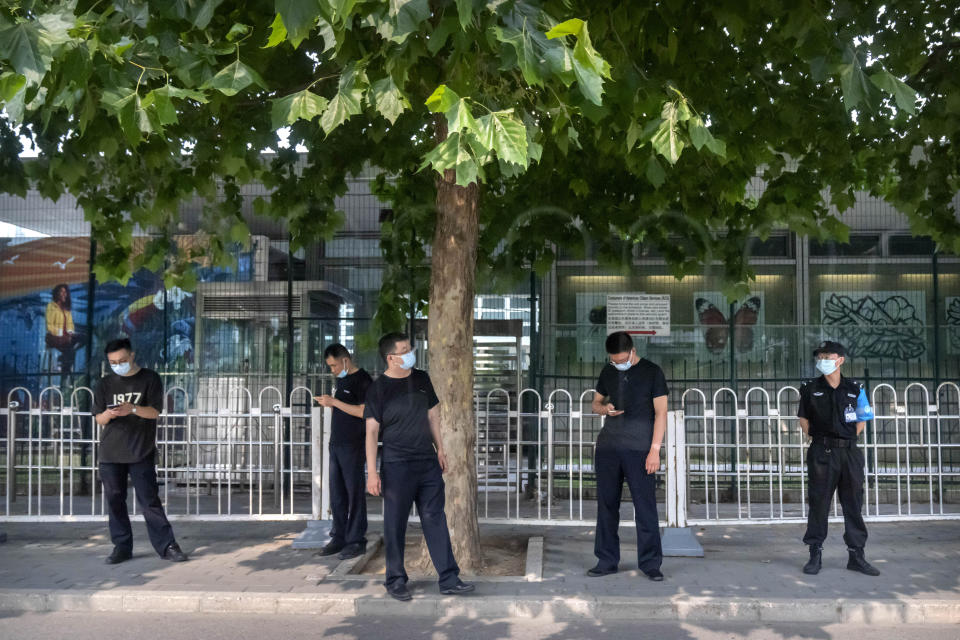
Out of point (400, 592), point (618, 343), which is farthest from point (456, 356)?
point (400, 592)

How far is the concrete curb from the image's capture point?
22.0ft

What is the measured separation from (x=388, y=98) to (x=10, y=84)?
76.3 inches

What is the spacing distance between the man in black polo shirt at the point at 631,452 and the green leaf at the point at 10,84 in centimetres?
462

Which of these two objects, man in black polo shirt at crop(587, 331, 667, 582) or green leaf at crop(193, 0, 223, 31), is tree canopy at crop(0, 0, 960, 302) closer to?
green leaf at crop(193, 0, 223, 31)

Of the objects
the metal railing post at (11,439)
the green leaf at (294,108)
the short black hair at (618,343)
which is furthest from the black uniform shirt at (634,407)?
the metal railing post at (11,439)

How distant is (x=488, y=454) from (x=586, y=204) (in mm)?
2912

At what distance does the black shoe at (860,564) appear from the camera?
25.2 ft

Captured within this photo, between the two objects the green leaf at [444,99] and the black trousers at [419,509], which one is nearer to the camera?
the green leaf at [444,99]

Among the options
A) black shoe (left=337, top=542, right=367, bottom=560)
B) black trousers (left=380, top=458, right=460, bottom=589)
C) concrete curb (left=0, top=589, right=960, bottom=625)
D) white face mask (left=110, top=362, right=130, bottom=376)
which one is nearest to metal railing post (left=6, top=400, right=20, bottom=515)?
white face mask (left=110, top=362, right=130, bottom=376)

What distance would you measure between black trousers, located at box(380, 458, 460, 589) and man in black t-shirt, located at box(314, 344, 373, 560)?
4.31 ft

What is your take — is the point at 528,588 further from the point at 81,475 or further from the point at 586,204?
the point at 81,475

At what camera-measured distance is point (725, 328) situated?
1180 centimetres

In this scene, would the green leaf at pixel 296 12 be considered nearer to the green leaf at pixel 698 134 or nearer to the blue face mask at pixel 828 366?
the green leaf at pixel 698 134

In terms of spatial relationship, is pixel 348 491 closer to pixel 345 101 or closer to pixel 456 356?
pixel 456 356
